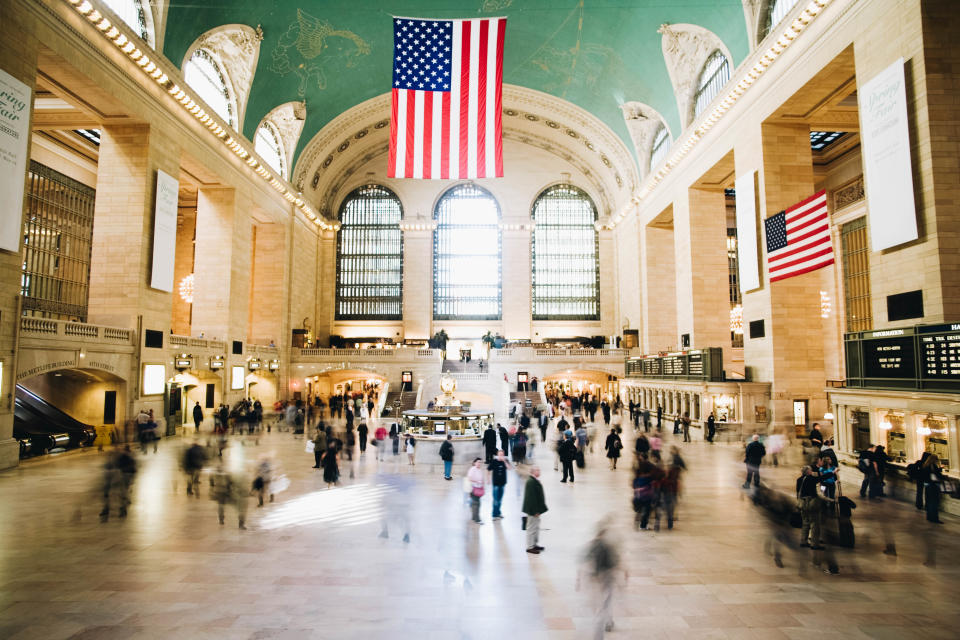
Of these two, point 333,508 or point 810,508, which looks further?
point 333,508

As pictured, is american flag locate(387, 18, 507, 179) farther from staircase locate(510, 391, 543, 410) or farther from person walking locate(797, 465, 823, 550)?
staircase locate(510, 391, 543, 410)

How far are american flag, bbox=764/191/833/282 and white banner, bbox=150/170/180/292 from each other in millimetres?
20187

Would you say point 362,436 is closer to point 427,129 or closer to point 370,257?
point 427,129

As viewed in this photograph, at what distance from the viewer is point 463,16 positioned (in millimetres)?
23531

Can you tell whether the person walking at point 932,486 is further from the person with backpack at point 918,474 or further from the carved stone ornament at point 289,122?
the carved stone ornament at point 289,122

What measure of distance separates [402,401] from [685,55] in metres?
A: 20.4

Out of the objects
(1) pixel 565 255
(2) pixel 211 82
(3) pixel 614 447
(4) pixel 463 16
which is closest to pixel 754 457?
(3) pixel 614 447

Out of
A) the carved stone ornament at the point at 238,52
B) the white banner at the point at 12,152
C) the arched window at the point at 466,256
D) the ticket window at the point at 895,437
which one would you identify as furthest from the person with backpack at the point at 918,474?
the arched window at the point at 466,256

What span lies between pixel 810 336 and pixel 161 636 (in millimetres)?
19261

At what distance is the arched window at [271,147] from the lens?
90.0ft

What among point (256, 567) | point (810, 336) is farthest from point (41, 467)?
point (810, 336)

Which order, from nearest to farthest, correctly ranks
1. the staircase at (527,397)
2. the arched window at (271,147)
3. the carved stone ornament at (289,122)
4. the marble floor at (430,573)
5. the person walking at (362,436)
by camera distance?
the marble floor at (430,573) → the person walking at (362,436) → the staircase at (527,397) → the arched window at (271,147) → the carved stone ornament at (289,122)

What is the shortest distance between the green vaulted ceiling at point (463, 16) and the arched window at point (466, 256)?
1131 cm

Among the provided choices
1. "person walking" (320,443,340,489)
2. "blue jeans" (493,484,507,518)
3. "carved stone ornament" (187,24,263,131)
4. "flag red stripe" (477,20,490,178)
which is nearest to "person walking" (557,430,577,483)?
"blue jeans" (493,484,507,518)
